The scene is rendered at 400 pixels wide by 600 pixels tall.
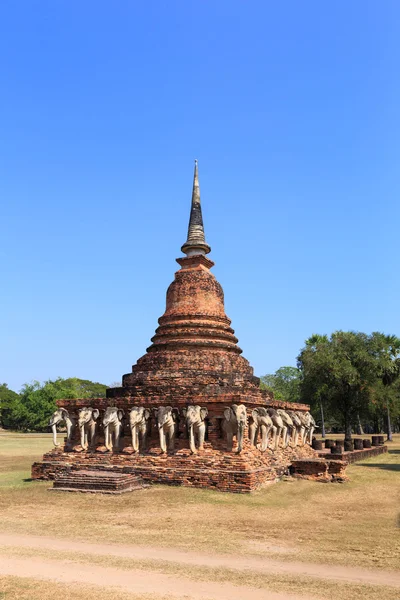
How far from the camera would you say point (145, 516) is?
11.2 metres

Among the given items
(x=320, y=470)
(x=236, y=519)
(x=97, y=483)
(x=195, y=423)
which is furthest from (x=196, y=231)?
(x=236, y=519)

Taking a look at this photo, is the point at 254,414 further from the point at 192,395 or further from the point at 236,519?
the point at 236,519

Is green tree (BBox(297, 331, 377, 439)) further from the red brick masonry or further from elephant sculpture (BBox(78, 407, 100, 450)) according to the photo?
elephant sculpture (BBox(78, 407, 100, 450))

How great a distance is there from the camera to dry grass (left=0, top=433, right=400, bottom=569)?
8711mm

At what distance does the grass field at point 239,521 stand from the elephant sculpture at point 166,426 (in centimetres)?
161

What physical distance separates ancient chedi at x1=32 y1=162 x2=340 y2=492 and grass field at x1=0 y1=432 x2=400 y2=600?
93 centimetres

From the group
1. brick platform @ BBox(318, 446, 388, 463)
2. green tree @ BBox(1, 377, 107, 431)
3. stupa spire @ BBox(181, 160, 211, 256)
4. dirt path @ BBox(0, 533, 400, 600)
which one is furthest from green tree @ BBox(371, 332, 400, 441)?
green tree @ BBox(1, 377, 107, 431)

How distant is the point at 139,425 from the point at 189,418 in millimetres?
2008

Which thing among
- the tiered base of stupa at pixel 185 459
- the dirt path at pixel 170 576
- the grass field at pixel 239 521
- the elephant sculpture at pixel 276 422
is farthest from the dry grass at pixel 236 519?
the elephant sculpture at pixel 276 422

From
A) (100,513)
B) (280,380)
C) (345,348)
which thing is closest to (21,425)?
(280,380)

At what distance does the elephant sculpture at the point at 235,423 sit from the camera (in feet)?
50.4

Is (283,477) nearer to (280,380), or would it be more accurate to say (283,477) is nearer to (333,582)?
(333,582)

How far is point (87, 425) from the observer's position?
59.4 ft

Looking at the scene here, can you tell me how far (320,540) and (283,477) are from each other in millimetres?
8399
